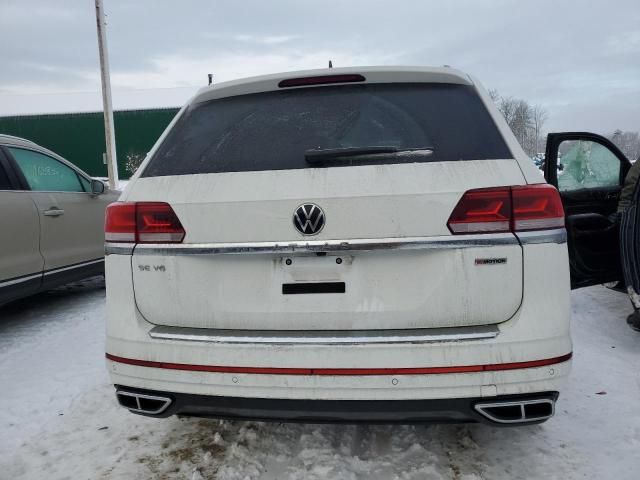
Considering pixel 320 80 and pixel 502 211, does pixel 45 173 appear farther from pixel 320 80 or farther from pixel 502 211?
pixel 502 211

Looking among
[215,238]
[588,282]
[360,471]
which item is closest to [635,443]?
[360,471]

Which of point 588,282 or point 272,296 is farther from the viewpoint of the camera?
point 588,282

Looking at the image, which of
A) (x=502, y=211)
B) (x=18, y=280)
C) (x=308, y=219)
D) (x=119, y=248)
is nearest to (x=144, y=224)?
(x=119, y=248)

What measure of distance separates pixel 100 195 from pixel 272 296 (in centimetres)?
458

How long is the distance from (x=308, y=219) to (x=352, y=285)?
30 centimetres

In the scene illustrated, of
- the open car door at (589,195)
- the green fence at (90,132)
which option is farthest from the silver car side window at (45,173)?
the green fence at (90,132)

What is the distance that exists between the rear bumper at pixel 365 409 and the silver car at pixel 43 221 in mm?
3067

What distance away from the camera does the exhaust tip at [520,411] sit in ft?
6.28

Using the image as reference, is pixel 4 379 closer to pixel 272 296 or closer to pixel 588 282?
pixel 272 296

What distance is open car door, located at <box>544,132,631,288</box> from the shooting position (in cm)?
421

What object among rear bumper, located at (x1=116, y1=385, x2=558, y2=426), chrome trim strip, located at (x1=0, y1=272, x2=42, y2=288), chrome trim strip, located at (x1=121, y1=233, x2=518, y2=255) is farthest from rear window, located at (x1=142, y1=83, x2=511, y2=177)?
chrome trim strip, located at (x1=0, y1=272, x2=42, y2=288)

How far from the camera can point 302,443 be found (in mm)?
2527

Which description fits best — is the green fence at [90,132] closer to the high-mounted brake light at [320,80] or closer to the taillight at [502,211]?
the high-mounted brake light at [320,80]

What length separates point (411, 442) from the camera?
2.53 m
